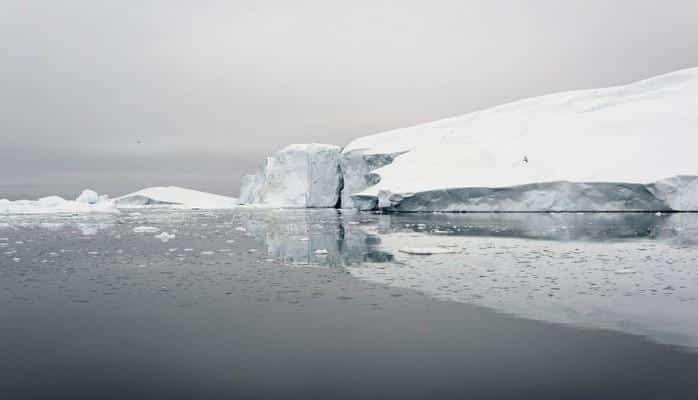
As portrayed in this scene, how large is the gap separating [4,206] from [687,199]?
1949 inches

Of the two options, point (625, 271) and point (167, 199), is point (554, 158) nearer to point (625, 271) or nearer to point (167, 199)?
point (625, 271)

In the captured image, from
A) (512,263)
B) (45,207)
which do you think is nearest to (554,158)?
(512,263)

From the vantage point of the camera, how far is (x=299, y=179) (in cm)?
5550

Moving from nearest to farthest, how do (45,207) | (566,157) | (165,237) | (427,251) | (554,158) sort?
(427,251)
(165,237)
(566,157)
(554,158)
(45,207)

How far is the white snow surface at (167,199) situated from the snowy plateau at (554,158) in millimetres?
26885

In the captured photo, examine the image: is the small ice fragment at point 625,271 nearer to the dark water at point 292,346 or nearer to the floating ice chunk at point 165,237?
the dark water at point 292,346

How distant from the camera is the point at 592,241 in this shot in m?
13.5

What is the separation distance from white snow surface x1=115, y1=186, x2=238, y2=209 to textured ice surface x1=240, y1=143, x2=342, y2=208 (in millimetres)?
6910

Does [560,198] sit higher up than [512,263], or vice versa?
[560,198]

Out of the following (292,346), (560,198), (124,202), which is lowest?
(292,346)

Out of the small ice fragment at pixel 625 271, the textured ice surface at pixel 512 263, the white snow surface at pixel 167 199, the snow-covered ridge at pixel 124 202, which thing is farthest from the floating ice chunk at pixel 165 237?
the white snow surface at pixel 167 199

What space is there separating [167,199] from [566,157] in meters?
50.2

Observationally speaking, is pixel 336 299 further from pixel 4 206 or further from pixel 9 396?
pixel 4 206

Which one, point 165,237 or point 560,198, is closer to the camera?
point 165,237
